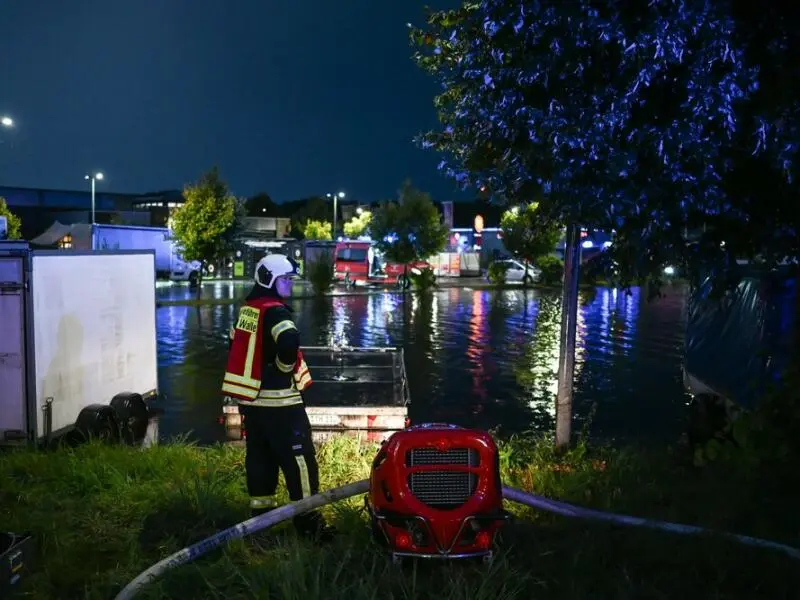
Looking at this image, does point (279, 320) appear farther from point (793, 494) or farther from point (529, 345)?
point (529, 345)

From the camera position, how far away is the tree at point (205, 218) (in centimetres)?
2897

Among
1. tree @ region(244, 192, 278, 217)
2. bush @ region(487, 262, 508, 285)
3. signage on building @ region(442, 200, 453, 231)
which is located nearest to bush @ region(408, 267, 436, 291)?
bush @ region(487, 262, 508, 285)

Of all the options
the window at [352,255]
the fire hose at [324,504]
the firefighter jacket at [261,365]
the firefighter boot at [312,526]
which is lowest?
the firefighter boot at [312,526]

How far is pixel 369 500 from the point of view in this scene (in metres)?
4.63

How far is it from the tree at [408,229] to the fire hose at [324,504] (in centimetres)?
3279

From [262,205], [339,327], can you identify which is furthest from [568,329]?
[262,205]

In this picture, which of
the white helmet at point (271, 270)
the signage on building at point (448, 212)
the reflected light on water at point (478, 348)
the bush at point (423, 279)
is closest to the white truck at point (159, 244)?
the bush at point (423, 279)

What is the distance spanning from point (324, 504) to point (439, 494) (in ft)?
2.84

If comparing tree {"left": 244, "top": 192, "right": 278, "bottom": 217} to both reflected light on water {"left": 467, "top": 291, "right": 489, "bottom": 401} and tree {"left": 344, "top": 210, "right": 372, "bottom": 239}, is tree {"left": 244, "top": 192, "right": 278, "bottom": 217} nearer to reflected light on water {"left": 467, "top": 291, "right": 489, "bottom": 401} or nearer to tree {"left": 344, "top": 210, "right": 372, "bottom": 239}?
tree {"left": 344, "top": 210, "right": 372, "bottom": 239}

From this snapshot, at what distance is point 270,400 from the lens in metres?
4.94

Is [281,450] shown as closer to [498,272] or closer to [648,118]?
[648,118]

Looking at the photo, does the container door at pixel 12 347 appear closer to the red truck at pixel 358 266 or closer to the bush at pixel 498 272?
the red truck at pixel 358 266

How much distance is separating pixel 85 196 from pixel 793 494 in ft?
260

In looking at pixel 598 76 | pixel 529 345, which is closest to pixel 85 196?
pixel 529 345
